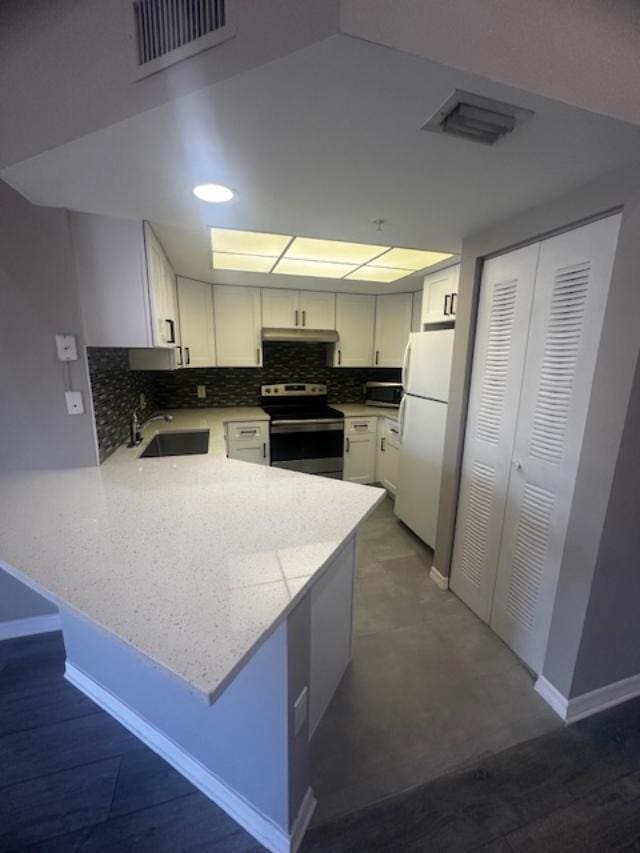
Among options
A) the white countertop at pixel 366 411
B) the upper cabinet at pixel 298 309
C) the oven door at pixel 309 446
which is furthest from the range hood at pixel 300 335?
the oven door at pixel 309 446

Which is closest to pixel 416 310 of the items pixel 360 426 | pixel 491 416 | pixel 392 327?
pixel 392 327

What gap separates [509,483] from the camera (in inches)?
69.0

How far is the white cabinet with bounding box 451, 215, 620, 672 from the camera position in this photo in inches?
54.3

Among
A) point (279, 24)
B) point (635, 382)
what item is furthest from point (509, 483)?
point (279, 24)

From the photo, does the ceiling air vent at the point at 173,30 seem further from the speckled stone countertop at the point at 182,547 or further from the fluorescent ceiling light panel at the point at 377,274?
the fluorescent ceiling light panel at the point at 377,274

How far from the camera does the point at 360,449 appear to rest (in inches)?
147

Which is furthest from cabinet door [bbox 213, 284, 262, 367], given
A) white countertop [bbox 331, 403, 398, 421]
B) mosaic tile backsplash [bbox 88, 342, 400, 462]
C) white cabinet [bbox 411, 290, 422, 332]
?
white cabinet [bbox 411, 290, 422, 332]

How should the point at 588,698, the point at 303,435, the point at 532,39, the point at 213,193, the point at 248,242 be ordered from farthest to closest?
the point at 303,435
the point at 248,242
the point at 588,698
the point at 213,193
the point at 532,39

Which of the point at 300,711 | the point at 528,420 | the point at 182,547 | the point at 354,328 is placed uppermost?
the point at 354,328

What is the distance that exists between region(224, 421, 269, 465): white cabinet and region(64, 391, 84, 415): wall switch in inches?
60.2

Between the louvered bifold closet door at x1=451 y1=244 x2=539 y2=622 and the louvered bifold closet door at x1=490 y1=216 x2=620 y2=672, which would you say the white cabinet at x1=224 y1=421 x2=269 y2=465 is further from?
the louvered bifold closet door at x1=490 y1=216 x2=620 y2=672

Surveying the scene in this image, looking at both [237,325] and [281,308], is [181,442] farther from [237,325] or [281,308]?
[281,308]

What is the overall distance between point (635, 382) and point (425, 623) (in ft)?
5.24

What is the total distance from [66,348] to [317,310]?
249cm
